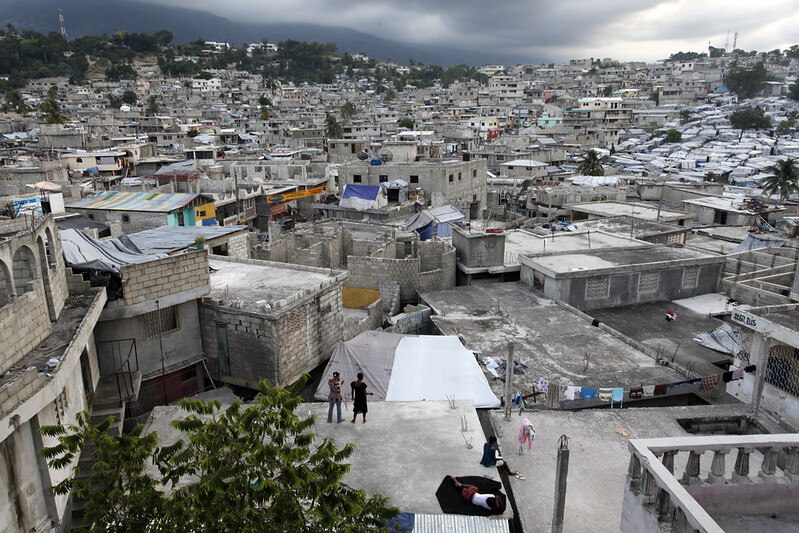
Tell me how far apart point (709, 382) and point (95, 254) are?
14.3m

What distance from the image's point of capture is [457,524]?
7.58 metres

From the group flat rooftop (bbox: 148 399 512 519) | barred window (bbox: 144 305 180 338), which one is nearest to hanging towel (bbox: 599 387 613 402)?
flat rooftop (bbox: 148 399 512 519)

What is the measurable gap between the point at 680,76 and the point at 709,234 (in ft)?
450

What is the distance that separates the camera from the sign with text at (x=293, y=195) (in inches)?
1487

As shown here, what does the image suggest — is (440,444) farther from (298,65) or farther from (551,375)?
(298,65)

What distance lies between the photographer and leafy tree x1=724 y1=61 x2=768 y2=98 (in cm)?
11212

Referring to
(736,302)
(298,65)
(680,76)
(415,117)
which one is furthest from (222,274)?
(680,76)

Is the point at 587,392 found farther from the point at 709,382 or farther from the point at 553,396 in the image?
the point at 709,382

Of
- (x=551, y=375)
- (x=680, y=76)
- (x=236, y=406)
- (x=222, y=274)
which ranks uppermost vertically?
(x=680, y=76)

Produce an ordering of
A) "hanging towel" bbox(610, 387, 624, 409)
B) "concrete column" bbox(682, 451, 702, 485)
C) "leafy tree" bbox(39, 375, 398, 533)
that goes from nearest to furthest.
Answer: "leafy tree" bbox(39, 375, 398, 533) → "concrete column" bbox(682, 451, 702, 485) → "hanging towel" bbox(610, 387, 624, 409)

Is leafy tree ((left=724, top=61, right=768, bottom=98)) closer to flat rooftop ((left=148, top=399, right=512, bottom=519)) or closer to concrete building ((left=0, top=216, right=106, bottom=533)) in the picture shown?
flat rooftop ((left=148, top=399, right=512, bottom=519))

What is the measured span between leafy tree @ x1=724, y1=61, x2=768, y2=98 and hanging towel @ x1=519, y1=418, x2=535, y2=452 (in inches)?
5094

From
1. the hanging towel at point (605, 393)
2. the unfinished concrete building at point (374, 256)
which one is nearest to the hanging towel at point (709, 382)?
the hanging towel at point (605, 393)

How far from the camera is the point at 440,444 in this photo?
945 cm
